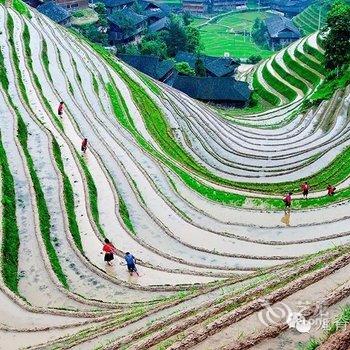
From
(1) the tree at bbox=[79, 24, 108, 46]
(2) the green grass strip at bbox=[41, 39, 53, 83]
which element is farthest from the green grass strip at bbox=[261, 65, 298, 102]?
(2) the green grass strip at bbox=[41, 39, 53, 83]

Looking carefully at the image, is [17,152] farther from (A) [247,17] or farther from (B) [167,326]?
(A) [247,17]

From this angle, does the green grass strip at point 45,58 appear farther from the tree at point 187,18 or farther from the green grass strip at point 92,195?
the tree at point 187,18

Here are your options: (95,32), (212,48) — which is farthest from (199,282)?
(212,48)

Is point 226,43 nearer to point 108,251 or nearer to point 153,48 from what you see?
point 153,48

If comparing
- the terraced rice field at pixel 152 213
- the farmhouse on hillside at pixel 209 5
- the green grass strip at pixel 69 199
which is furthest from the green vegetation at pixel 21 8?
the farmhouse on hillside at pixel 209 5

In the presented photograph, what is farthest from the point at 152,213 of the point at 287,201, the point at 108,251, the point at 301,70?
the point at 301,70

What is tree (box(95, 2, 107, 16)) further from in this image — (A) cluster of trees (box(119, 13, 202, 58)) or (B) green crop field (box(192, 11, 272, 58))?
(B) green crop field (box(192, 11, 272, 58))
